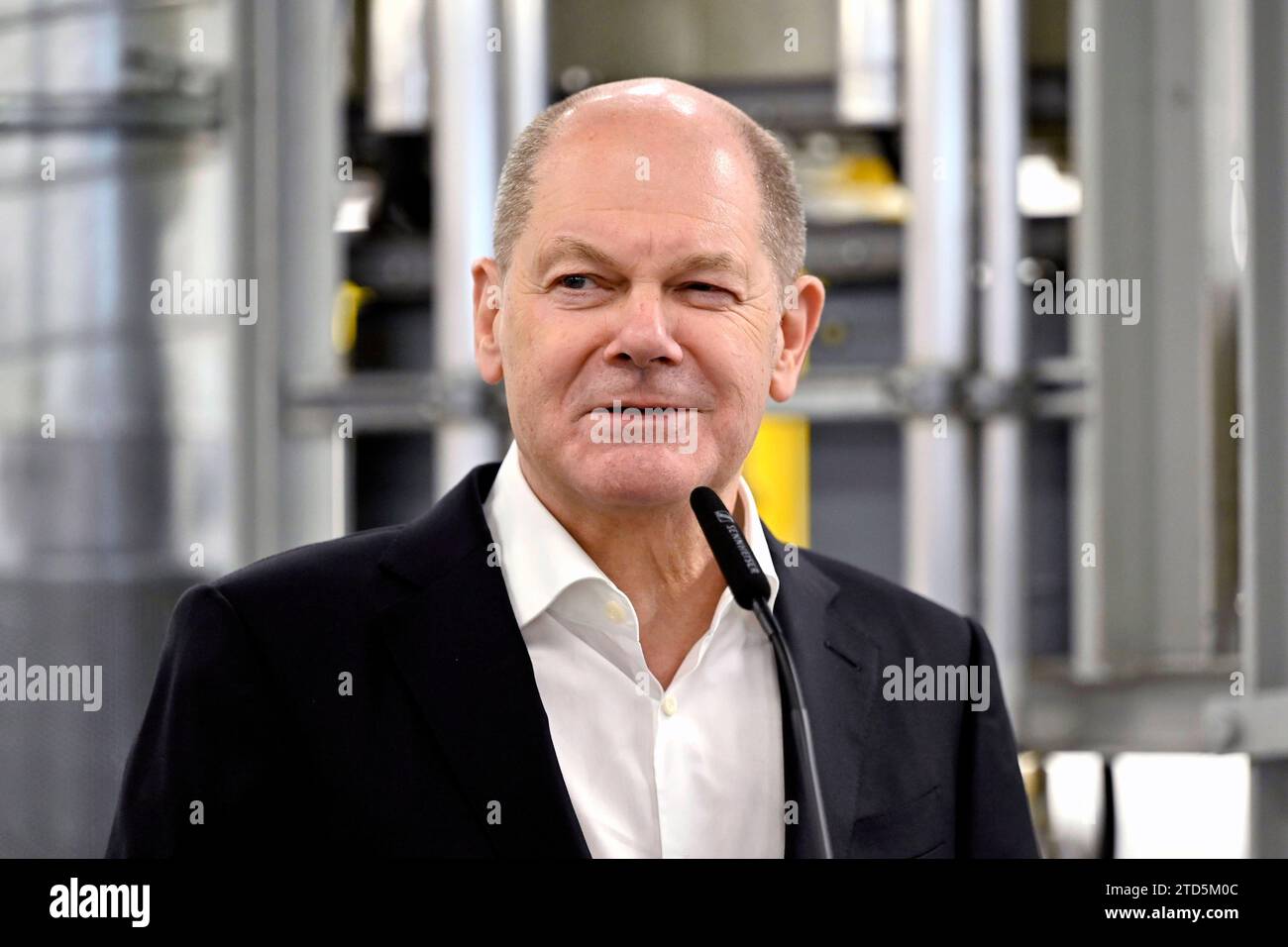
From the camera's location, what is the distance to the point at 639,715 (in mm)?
1189

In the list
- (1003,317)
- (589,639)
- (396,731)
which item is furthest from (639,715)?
(1003,317)

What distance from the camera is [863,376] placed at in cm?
287

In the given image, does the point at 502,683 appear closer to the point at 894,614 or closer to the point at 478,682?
the point at 478,682

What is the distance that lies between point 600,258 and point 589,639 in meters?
0.31

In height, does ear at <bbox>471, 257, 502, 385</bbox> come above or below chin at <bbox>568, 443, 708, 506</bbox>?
above

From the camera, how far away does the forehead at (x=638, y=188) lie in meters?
1.18

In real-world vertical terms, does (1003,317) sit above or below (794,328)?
above

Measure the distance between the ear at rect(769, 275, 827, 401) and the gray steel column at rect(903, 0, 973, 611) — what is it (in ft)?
4.99

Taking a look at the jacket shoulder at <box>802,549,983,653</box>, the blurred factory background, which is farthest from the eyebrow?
the blurred factory background

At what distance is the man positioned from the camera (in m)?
1.11

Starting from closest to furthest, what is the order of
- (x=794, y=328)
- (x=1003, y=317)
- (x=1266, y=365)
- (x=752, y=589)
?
(x=752, y=589) → (x=794, y=328) → (x=1266, y=365) → (x=1003, y=317)

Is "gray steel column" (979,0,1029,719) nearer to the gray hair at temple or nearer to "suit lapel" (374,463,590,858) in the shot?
the gray hair at temple

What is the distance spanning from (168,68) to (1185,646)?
2.17m

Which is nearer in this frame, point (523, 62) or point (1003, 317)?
point (523, 62)
